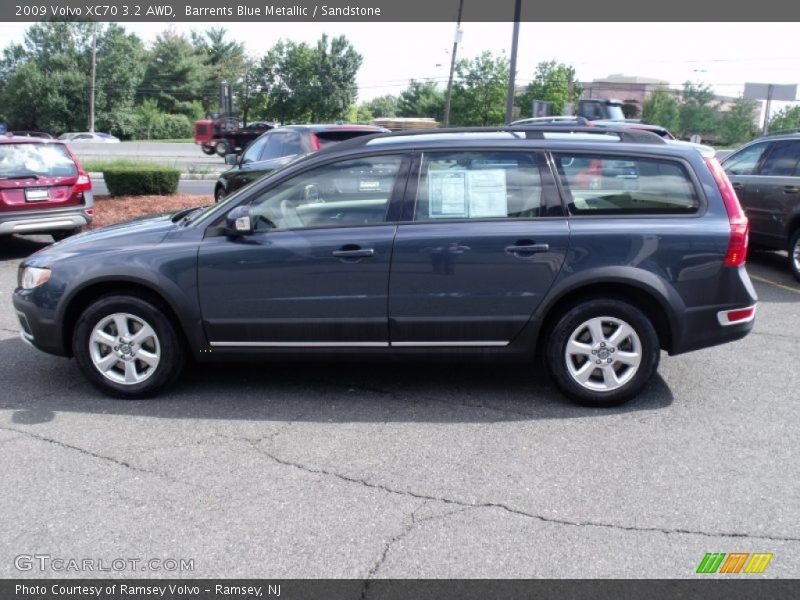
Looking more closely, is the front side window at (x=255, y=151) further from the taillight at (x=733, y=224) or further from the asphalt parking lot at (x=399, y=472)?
the taillight at (x=733, y=224)

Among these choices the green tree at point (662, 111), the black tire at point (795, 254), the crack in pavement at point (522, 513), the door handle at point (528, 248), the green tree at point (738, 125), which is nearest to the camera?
the crack in pavement at point (522, 513)

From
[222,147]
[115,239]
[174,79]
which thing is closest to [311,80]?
[174,79]

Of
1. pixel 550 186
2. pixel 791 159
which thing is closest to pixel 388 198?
pixel 550 186

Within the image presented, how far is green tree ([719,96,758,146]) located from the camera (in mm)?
61062

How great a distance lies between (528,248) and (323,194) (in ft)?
4.56

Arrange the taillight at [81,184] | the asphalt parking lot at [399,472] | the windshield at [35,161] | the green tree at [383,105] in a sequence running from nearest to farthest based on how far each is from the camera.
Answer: the asphalt parking lot at [399,472], the windshield at [35,161], the taillight at [81,184], the green tree at [383,105]

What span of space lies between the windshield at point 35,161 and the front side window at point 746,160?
9023 millimetres

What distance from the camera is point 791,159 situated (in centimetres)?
955

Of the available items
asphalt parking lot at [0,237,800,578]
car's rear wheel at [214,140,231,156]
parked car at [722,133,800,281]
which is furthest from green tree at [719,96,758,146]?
asphalt parking lot at [0,237,800,578]

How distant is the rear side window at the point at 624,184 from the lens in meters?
5.02

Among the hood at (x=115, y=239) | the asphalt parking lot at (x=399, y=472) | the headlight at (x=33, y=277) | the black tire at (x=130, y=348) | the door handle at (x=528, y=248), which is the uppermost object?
the door handle at (x=528, y=248)

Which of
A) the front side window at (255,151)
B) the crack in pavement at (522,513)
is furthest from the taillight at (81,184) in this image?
the crack in pavement at (522,513)
